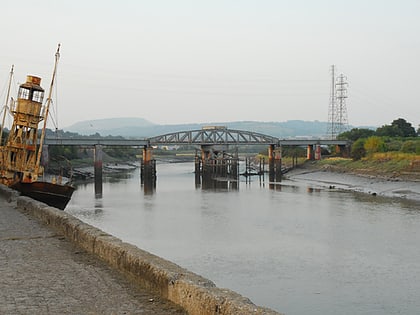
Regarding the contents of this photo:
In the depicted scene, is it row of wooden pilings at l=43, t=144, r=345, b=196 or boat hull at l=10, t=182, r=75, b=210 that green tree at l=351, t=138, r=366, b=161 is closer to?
row of wooden pilings at l=43, t=144, r=345, b=196

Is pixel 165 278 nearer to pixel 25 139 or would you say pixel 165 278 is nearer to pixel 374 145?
pixel 25 139

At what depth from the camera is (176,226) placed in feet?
115

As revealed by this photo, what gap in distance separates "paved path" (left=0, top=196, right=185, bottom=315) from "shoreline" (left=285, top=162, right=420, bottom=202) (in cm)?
4273

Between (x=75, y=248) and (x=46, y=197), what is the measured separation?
20732mm

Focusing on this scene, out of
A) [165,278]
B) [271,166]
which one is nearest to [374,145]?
[271,166]

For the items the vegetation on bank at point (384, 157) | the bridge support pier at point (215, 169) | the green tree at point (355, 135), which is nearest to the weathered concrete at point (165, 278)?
the vegetation on bank at point (384, 157)

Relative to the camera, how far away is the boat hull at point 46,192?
3356 cm

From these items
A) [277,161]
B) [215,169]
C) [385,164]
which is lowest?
[215,169]

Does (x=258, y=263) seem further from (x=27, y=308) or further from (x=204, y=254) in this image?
(x=27, y=308)

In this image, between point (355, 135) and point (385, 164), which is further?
point (355, 135)

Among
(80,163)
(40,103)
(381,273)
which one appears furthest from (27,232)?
(80,163)

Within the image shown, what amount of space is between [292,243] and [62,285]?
19.3 metres

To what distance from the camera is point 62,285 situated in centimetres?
1042

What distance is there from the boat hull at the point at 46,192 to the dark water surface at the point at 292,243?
3.13 meters
